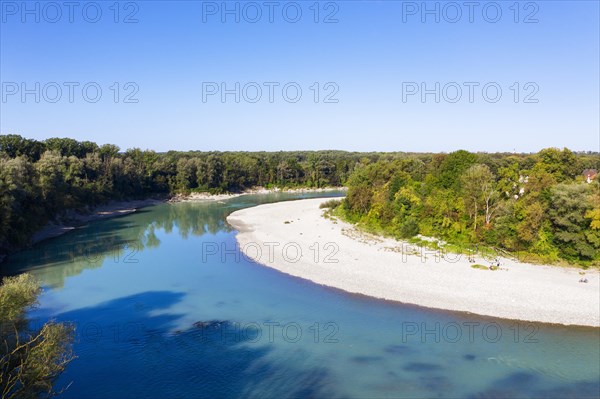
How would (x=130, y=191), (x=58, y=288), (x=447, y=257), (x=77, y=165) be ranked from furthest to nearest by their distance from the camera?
(x=130, y=191) → (x=77, y=165) → (x=447, y=257) → (x=58, y=288)

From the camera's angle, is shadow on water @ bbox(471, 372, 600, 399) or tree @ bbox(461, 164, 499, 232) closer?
shadow on water @ bbox(471, 372, 600, 399)

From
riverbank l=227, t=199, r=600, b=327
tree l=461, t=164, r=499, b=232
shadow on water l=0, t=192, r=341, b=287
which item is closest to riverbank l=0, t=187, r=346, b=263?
shadow on water l=0, t=192, r=341, b=287

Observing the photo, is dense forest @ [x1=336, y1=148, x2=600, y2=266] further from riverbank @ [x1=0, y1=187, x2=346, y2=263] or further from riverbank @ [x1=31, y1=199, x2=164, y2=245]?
riverbank @ [x1=0, y1=187, x2=346, y2=263]

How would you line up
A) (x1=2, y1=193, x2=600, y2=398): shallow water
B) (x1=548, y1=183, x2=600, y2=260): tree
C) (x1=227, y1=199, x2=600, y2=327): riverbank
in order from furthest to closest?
(x1=548, y1=183, x2=600, y2=260): tree
(x1=227, y1=199, x2=600, y2=327): riverbank
(x1=2, y1=193, x2=600, y2=398): shallow water

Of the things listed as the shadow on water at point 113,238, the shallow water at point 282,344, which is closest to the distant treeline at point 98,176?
the shadow on water at point 113,238

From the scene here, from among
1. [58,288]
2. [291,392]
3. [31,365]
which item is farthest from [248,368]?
[58,288]

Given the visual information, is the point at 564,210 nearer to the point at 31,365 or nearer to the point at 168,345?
the point at 168,345
